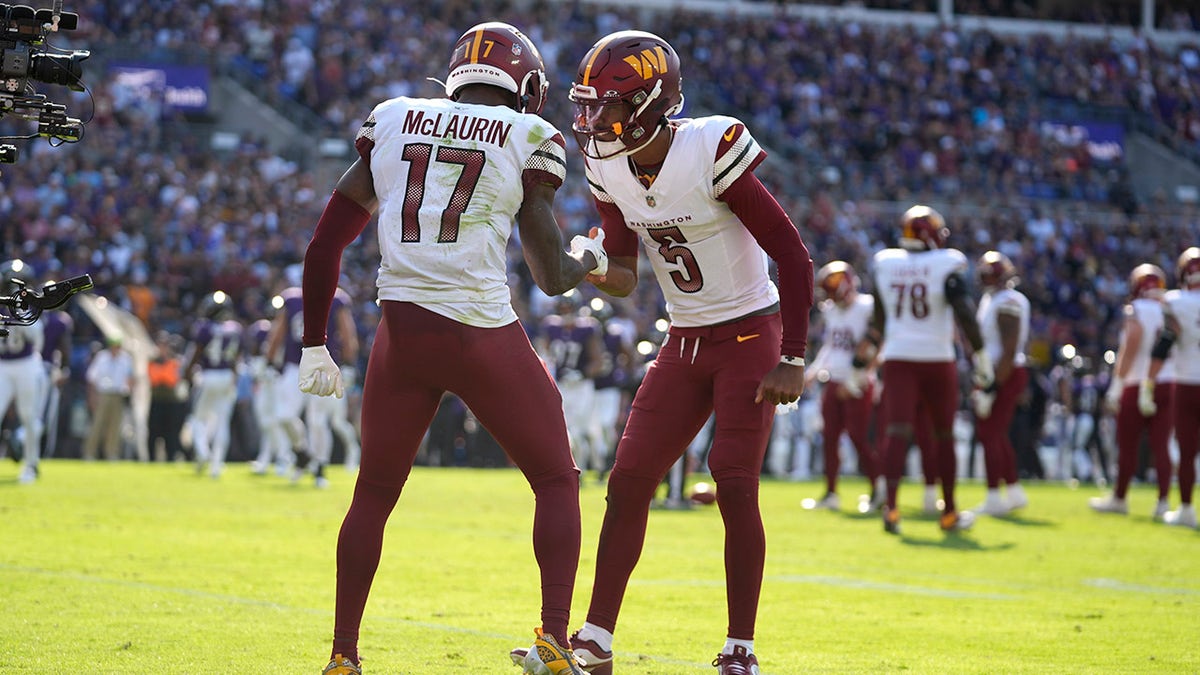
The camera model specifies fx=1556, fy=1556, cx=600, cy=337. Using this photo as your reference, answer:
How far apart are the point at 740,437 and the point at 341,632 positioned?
1602mm

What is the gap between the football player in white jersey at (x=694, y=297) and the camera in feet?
18.4

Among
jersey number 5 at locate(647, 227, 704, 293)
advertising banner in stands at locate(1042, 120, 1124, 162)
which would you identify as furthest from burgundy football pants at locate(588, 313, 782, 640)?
advertising banner in stands at locate(1042, 120, 1124, 162)

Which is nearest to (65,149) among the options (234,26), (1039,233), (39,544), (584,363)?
(234,26)

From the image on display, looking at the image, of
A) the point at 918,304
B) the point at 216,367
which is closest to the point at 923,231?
the point at 918,304

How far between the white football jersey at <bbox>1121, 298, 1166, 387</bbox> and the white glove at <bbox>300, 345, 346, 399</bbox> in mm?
11137

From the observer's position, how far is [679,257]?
19.4 ft

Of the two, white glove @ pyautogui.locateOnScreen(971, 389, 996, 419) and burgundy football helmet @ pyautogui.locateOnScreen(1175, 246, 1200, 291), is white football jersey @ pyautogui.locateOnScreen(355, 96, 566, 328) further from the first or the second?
burgundy football helmet @ pyautogui.locateOnScreen(1175, 246, 1200, 291)

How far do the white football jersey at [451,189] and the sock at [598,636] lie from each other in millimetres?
1210

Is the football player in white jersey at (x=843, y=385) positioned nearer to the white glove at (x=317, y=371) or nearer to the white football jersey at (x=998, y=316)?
the white football jersey at (x=998, y=316)

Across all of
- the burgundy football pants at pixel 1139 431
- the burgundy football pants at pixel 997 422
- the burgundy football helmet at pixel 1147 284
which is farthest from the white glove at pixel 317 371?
the burgundy football helmet at pixel 1147 284

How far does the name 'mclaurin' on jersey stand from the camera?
13609 millimetres

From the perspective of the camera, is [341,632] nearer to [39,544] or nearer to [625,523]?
[625,523]

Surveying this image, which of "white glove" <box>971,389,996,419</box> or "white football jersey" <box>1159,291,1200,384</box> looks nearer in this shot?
"white football jersey" <box>1159,291,1200,384</box>

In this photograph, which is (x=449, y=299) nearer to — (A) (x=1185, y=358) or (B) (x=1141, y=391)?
(A) (x=1185, y=358)
